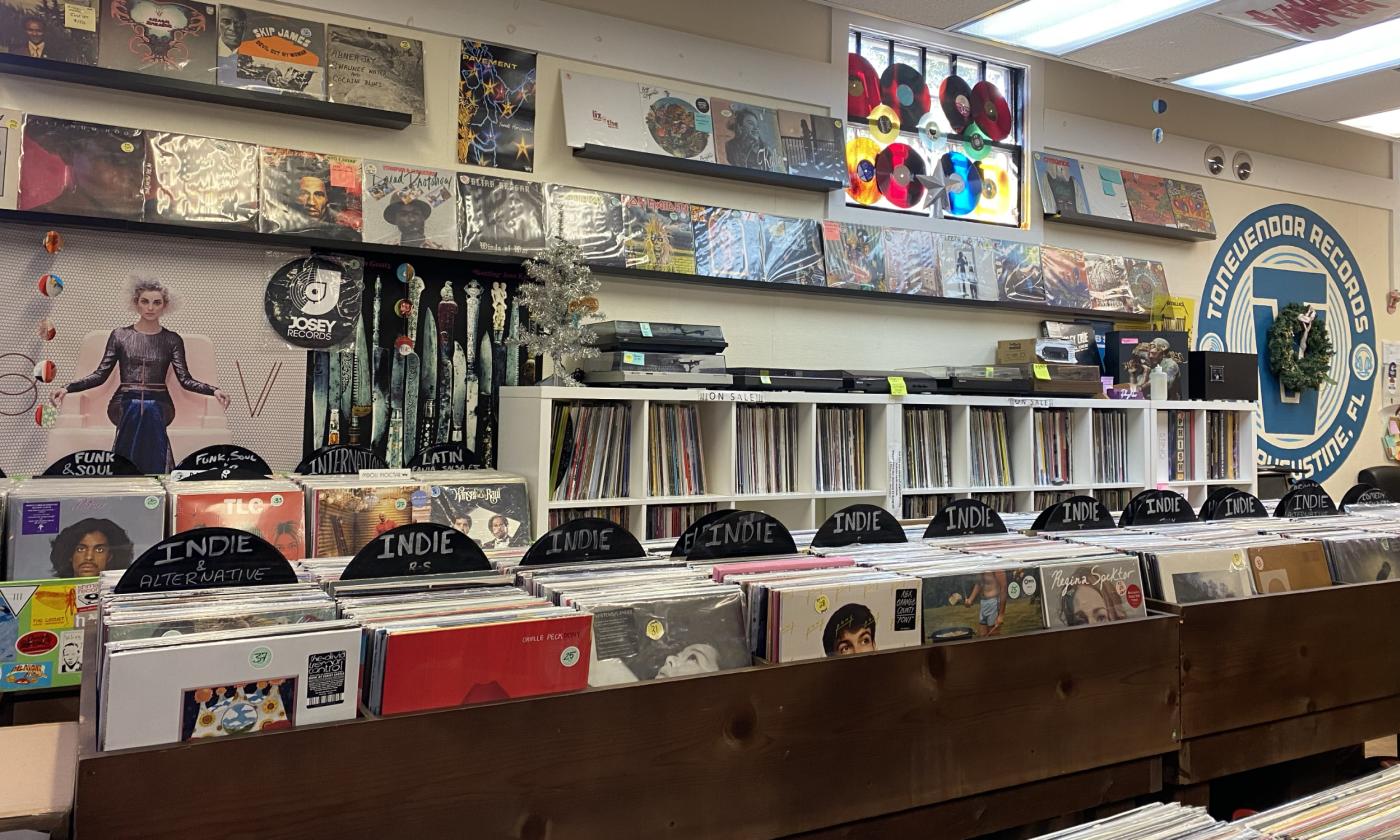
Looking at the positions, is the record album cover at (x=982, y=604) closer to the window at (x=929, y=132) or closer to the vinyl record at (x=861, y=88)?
the window at (x=929, y=132)

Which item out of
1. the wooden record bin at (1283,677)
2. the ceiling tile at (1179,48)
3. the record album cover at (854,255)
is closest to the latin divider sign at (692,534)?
the wooden record bin at (1283,677)

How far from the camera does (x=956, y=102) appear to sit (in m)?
4.95

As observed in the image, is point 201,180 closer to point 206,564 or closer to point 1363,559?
point 206,564

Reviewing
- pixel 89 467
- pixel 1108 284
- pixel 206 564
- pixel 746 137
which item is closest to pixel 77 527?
pixel 89 467

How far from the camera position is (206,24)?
10.3ft

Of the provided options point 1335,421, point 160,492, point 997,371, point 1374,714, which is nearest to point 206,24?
point 160,492

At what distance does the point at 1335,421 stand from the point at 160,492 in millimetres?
6664

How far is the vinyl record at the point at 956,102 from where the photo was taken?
494cm

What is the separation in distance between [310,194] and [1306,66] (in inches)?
158

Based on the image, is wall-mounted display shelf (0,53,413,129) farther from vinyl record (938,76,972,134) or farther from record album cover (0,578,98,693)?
vinyl record (938,76,972,134)

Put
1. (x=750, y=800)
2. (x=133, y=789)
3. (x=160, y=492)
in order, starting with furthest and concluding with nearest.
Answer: (x=160, y=492), (x=750, y=800), (x=133, y=789)

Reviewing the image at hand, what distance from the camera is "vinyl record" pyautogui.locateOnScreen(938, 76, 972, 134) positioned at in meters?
4.94

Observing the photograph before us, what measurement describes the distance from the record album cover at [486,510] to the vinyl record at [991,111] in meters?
3.37

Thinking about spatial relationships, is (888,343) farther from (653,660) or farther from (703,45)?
(653,660)
